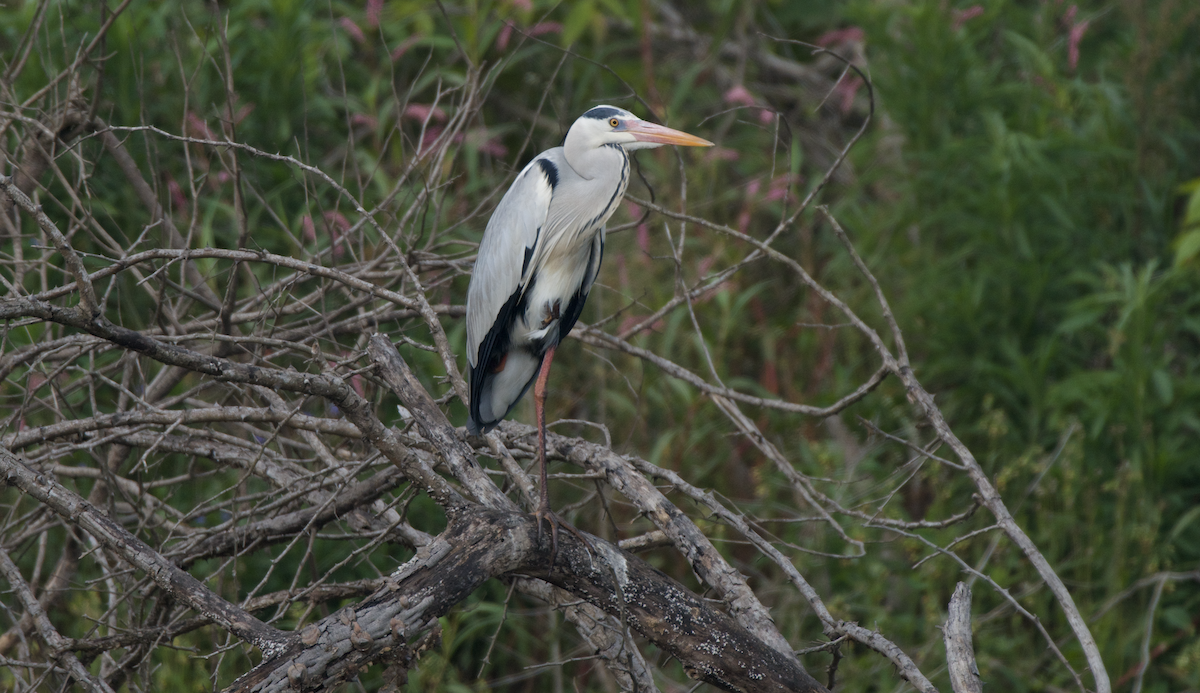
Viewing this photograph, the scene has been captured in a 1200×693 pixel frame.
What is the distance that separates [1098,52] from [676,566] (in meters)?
3.74

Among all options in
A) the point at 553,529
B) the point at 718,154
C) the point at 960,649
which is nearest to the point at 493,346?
the point at 553,529

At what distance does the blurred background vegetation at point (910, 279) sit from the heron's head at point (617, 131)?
0.87 meters

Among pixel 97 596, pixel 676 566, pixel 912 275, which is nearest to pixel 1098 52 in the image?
pixel 912 275

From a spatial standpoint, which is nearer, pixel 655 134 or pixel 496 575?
pixel 496 575

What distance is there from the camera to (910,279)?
4684 mm

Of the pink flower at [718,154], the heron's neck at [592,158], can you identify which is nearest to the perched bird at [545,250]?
the heron's neck at [592,158]

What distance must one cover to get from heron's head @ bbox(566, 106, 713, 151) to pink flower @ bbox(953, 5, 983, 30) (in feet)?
8.49

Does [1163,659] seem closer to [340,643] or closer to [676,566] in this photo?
[676,566]

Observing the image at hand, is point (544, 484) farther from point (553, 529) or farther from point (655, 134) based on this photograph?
point (655, 134)

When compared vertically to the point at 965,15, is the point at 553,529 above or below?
below

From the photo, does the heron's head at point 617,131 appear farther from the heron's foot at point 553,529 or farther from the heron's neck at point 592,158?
the heron's foot at point 553,529

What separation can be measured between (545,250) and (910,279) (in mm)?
2461

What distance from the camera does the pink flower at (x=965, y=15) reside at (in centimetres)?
470

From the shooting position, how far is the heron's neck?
2.75m
